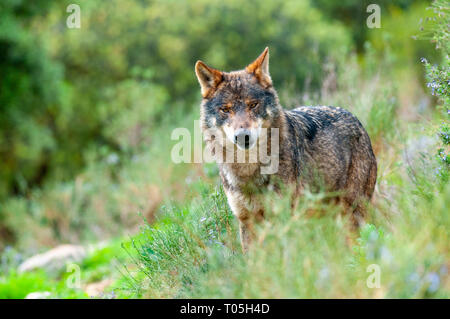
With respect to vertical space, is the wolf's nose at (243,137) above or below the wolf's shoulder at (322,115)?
below

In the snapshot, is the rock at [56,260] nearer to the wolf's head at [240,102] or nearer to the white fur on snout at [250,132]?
the wolf's head at [240,102]

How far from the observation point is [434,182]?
409cm

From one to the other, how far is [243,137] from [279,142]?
49 centimetres

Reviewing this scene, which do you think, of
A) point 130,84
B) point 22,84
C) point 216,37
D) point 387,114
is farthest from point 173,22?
point 387,114

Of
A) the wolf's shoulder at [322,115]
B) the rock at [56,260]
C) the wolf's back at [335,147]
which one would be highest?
the wolf's shoulder at [322,115]

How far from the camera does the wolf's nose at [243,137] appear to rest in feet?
13.8

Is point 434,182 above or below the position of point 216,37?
below

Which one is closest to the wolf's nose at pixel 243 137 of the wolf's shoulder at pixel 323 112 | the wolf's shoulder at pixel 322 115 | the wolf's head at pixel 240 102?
the wolf's head at pixel 240 102

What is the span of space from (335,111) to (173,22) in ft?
54.8

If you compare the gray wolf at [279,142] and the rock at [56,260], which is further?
the rock at [56,260]

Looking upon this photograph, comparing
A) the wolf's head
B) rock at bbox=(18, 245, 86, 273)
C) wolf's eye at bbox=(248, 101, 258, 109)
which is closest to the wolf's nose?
the wolf's head

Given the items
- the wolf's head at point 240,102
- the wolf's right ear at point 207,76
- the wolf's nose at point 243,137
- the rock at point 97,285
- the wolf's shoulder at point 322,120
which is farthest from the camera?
the rock at point 97,285

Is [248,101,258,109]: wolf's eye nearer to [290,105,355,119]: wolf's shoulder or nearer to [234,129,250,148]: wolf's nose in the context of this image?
[234,129,250,148]: wolf's nose
